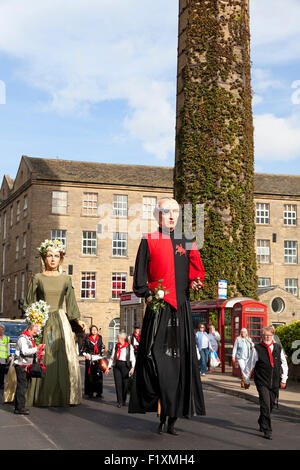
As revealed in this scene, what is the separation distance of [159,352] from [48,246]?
3.96 m

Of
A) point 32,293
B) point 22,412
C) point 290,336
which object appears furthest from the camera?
point 290,336

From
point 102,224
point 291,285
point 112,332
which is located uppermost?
point 102,224

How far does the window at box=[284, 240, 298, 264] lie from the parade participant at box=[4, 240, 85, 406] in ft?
137

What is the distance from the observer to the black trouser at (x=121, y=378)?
418 inches

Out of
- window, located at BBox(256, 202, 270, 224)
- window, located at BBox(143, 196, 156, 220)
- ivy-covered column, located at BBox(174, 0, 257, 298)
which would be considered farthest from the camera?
window, located at BBox(256, 202, 270, 224)

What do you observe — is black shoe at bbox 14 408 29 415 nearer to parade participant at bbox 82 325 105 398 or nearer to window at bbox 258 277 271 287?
parade participant at bbox 82 325 105 398

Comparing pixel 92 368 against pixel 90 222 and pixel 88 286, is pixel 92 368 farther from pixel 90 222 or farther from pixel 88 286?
pixel 90 222

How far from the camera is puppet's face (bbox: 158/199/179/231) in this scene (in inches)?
279

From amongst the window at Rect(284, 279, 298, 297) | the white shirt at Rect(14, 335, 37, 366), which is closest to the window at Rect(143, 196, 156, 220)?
the window at Rect(284, 279, 298, 297)

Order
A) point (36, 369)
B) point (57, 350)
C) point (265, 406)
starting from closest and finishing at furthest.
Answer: point (265, 406) → point (36, 369) → point (57, 350)

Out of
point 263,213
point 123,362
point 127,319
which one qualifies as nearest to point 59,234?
point 127,319

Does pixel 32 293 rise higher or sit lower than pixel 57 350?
higher

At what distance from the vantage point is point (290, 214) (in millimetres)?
50531

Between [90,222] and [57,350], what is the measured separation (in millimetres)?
37617
